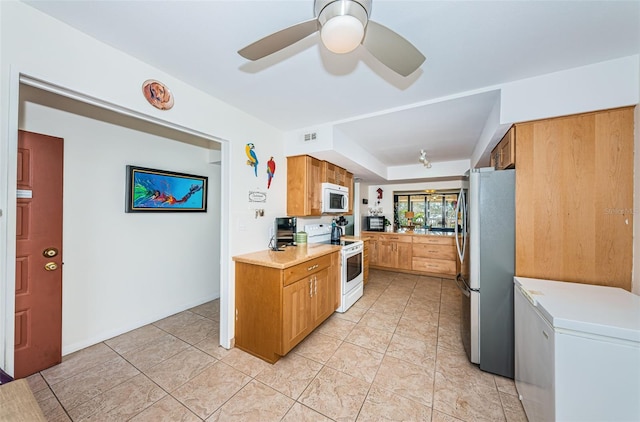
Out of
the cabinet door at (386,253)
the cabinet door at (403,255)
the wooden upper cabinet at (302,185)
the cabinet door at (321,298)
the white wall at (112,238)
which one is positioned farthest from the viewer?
the cabinet door at (386,253)

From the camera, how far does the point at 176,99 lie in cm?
187

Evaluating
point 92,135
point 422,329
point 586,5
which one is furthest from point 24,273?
point 586,5

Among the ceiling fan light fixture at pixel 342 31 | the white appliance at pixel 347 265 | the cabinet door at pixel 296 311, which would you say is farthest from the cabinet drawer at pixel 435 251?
the ceiling fan light fixture at pixel 342 31

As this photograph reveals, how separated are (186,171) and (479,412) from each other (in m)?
3.79

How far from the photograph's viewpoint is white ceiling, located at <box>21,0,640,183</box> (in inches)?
47.1

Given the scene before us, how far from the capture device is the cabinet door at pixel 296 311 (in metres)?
2.04

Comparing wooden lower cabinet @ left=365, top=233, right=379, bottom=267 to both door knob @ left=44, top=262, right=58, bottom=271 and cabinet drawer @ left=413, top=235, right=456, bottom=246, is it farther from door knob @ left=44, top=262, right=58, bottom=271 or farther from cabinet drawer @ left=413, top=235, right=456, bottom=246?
door knob @ left=44, top=262, right=58, bottom=271

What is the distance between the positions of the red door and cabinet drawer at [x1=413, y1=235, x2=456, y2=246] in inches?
205

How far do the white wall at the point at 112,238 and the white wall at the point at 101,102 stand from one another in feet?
0.28

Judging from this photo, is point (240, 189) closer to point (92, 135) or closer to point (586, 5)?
point (92, 135)

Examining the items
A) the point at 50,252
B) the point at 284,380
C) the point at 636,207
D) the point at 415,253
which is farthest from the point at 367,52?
the point at 415,253

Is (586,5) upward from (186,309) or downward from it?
upward

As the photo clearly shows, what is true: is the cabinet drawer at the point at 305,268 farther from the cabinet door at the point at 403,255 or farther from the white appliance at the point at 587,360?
the cabinet door at the point at 403,255

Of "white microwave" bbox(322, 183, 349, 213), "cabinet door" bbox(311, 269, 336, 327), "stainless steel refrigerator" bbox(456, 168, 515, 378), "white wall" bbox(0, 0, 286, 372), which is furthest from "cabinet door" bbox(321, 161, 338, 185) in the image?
"stainless steel refrigerator" bbox(456, 168, 515, 378)
